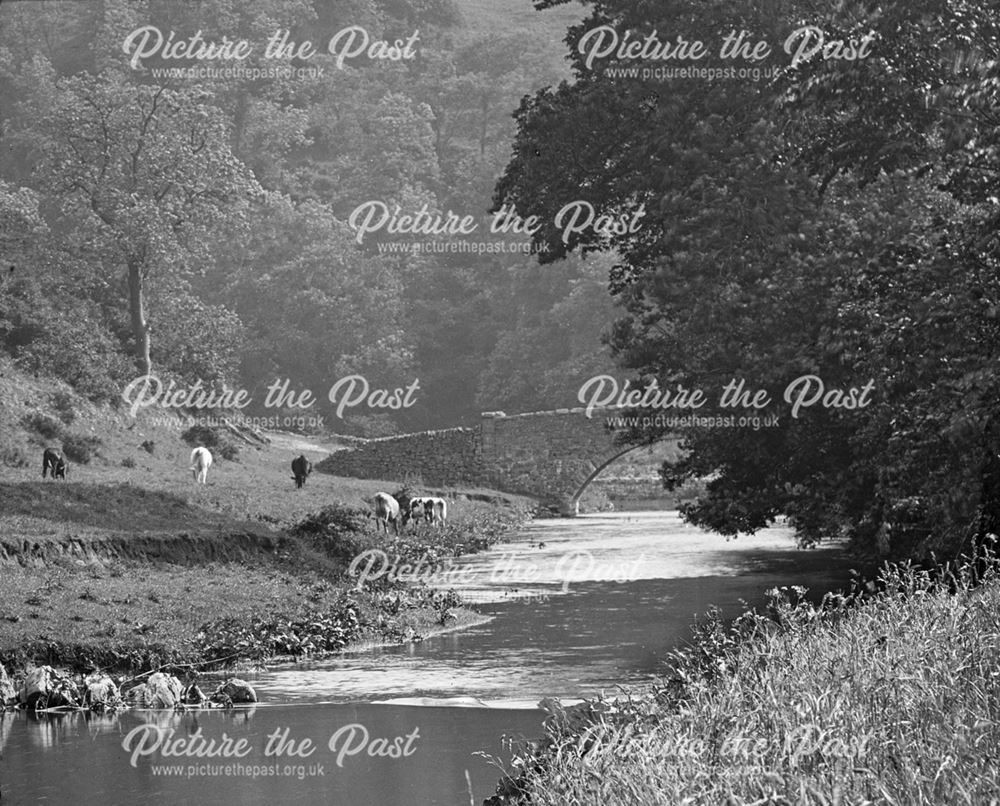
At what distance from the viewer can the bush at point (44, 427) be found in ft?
157

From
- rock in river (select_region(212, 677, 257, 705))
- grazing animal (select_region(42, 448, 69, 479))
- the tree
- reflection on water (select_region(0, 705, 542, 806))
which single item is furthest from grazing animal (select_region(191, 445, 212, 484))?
reflection on water (select_region(0, 705, 542, 806))

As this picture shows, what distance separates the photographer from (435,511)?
4984 centimetres

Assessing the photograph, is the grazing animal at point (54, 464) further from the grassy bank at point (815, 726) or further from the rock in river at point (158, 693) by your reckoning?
the grassy bank at point (815, 726)

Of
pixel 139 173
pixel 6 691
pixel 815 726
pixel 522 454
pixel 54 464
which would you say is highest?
pixel 139 173

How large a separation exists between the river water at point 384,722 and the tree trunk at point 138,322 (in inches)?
1281

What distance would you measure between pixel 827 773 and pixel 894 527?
15965mm

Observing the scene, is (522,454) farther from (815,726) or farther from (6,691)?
(815,726)

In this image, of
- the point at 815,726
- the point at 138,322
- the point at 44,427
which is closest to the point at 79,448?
the point at 44,427

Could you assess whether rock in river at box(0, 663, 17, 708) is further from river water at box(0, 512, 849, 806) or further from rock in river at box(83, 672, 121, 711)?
rock in river at box(83, 672, 121, 711)

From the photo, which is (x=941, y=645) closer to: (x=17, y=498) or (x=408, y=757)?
(x=408, y=757)

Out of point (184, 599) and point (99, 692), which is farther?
point (184, 599)

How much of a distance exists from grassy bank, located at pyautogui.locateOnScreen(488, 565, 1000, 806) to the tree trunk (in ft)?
167

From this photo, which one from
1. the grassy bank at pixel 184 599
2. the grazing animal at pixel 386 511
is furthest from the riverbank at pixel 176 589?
the grazing animal at pixel 386 511

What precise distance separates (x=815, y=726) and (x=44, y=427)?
42916mm
